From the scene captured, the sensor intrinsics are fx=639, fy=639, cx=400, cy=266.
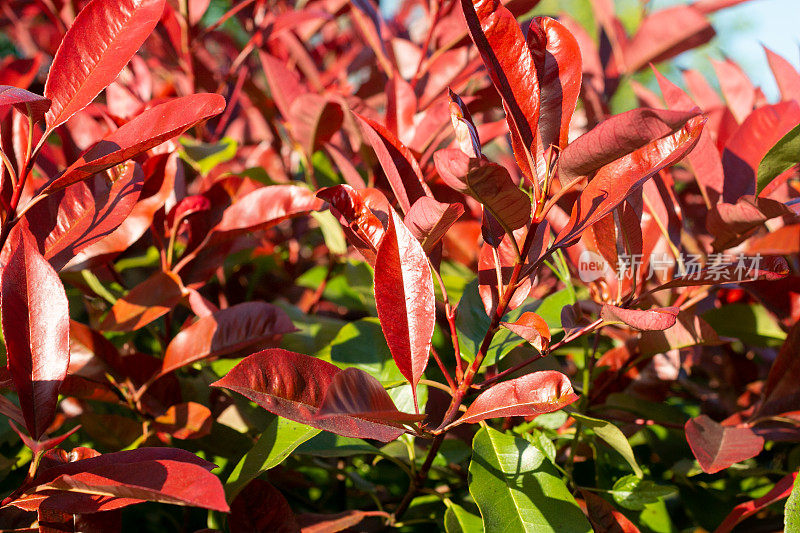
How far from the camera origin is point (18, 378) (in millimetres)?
643

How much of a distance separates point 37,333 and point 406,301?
38 cm

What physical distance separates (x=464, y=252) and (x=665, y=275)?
16.1 inches

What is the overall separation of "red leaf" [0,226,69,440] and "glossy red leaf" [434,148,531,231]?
42 centimetres

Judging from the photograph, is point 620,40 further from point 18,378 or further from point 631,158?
point 18,378

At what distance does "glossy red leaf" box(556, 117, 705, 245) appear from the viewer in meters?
0.58

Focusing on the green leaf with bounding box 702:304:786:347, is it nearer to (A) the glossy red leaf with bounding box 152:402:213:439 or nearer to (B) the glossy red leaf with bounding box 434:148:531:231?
(B) the glossy red leaf with bounding box 434:148:531:231

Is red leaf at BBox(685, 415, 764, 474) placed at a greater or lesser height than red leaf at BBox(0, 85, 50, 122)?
lesser

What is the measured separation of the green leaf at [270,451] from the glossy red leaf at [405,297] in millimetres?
141

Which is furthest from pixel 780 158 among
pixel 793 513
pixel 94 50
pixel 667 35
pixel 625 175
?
pixel 667 35

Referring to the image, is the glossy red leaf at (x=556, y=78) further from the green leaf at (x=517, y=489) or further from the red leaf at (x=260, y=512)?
the red leaf at (x=260, y=512)

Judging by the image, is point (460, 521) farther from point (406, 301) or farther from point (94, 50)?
point (94, 50)

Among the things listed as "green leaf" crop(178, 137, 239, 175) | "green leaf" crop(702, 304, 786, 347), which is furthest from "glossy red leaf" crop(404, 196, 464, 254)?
"green leaf" crop(702, 304, 786, 347)

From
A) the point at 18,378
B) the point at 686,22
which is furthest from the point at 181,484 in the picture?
the point at 686,22

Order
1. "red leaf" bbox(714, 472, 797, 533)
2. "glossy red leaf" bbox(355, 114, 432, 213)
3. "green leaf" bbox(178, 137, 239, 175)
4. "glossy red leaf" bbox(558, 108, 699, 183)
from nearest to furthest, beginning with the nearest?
"glossy red leaf" bbox(558, 108, 699, 183)
"glossy red leaf" bbox(355, 114, 432, 213)
"red leaf" bbox(714, 472, 797, 533)
"green leaf" bbox(178, 137, 239, 175)
